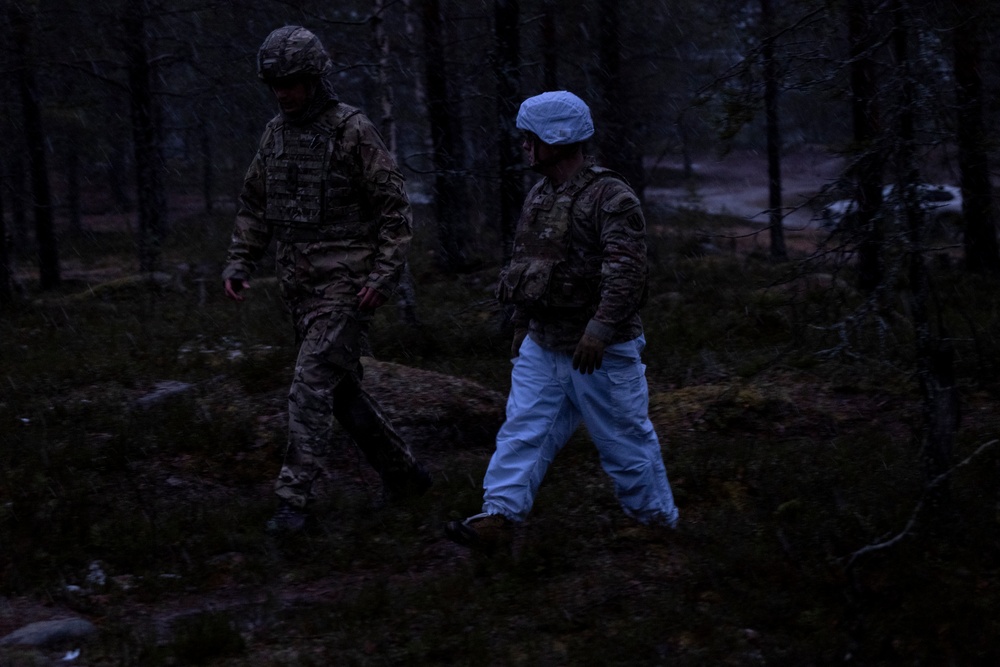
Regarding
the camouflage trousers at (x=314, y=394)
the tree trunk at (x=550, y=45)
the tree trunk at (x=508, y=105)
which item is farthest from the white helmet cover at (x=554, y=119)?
the tree trunk at (x=550, y=45)

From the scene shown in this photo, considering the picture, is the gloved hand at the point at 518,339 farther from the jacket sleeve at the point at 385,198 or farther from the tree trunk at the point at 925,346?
the tree trunk at the point at 925,346

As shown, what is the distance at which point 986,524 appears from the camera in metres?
4.53

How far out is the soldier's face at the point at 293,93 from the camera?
5301 millimetres

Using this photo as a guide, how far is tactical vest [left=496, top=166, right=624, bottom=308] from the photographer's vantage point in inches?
187

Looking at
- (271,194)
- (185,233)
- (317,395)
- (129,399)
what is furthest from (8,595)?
(185,233)

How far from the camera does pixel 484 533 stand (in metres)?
4.77

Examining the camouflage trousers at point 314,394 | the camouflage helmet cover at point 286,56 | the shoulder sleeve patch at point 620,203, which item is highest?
the camouflage helmet cover at point 286,56

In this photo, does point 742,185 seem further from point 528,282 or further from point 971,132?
point 528,282

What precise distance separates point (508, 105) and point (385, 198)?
5.69 m

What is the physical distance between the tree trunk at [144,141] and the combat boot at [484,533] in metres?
14.4

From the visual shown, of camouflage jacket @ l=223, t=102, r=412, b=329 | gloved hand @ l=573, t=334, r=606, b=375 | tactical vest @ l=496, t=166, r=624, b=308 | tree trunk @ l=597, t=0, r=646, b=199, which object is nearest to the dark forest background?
tactical vest @ l=496, t=166, r=624, b=308

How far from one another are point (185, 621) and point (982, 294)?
10.4 meters

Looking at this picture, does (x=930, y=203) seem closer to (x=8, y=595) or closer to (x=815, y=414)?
(x=815, y=414)

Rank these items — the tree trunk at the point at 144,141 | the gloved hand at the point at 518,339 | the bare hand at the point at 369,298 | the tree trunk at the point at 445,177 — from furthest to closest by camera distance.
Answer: the tree trunk at the point at 144,141
the tree trunk at the point at 445,177
the bare hand at the point at 369,298
the gloved hand at the point at 518,339
